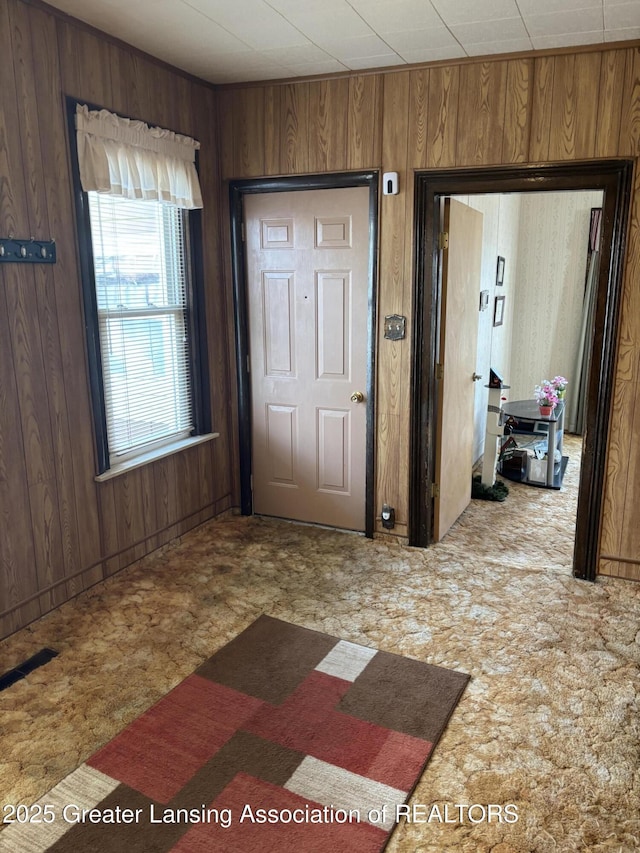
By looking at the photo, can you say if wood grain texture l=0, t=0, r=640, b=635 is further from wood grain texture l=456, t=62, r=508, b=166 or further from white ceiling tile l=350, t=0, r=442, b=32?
white ceiling tile l=350, t=0, r=442, b=32

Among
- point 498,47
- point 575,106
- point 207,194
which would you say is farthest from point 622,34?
point 207,194

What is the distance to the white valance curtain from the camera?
303 centimetres

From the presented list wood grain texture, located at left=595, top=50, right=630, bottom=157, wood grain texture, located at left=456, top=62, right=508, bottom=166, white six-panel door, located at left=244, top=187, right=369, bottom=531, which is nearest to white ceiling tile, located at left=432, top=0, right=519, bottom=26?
wood grain texture, located at left=456, top=62, right=508, bottom=166

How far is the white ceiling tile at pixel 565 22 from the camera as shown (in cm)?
274

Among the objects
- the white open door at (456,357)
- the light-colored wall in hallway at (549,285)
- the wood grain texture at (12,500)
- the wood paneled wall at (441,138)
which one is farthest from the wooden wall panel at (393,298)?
the light-colored wall in hallway at (549,285)

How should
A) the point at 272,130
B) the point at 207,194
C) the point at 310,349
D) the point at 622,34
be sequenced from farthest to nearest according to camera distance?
1. the point at 310,349
2. the point at 207,194
3. the point at 272,130
4. the point at 622,34

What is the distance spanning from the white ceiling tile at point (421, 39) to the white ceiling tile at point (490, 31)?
49 mm

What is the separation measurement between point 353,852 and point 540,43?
334 centimetres

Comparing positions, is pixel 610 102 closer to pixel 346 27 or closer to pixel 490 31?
pixel 490 31

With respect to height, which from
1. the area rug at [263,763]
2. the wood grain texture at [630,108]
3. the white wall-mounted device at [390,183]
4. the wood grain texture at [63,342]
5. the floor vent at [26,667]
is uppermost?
the wood grain texture at [630,108]

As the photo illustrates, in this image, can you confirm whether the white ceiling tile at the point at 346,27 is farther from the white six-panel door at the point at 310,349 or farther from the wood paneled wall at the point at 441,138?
the white six-panel door at the point at 310,349

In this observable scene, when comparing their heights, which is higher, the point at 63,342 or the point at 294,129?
the point at 294,129

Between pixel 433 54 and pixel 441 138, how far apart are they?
0.39m

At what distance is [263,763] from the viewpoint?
7.27 feet
